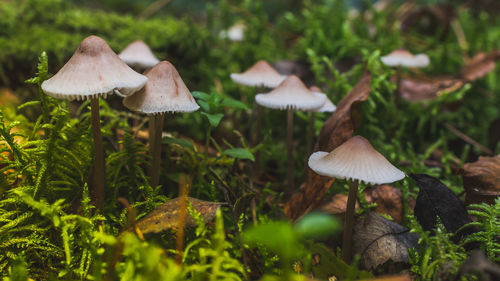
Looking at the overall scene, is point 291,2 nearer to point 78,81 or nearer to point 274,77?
point 274,77

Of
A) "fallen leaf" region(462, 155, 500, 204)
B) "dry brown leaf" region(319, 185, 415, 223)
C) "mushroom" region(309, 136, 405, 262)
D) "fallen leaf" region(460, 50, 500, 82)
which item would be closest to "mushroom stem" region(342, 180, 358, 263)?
"mushroom" region(309, 136, 405, 262)

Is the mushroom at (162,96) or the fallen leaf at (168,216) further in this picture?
the mushroom at (162,96)

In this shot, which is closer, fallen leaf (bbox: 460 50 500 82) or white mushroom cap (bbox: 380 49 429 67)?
white mushroom cap (bbox: 380 49 429 67)

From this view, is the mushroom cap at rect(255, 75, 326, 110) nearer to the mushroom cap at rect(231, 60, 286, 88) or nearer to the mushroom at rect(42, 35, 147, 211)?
the mushroom cap at rect(231, 60, 286, 88)

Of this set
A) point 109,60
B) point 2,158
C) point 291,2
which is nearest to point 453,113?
point 109,60

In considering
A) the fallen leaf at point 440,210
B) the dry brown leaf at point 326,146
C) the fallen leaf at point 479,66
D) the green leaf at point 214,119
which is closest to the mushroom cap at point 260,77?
the dry brown leaf at point 326,146

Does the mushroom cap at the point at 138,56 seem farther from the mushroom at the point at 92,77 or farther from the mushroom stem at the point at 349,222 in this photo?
the mushroom stem at the point at 349,222
